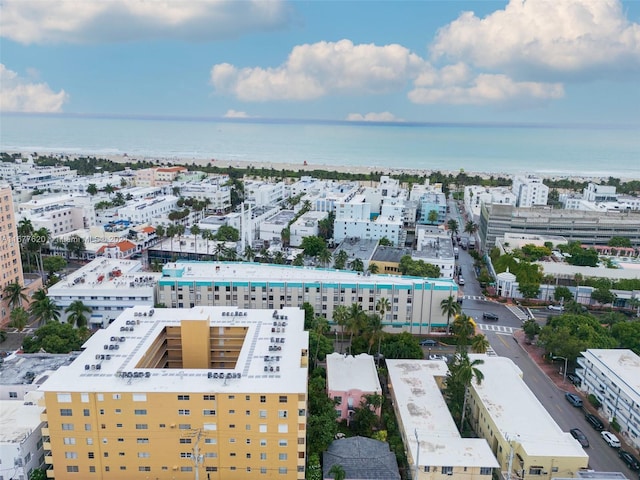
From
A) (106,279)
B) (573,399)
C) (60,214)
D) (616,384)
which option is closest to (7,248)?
(106,279)

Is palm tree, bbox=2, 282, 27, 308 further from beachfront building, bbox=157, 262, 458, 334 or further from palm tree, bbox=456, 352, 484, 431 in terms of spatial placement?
palm tree, bbox=456, 352, 484, 431

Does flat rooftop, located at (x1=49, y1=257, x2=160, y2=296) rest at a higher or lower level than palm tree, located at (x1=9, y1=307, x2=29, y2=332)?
higher

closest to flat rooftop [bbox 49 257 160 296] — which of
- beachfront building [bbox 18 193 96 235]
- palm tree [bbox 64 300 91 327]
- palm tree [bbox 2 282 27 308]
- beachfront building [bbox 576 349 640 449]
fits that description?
palm tree [bbox 2 282 27 308]

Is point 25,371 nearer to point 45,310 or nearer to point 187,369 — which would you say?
point 45,310

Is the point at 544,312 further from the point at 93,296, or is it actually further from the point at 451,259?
the point at 93,296

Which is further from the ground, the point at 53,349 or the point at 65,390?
the point at 65,390

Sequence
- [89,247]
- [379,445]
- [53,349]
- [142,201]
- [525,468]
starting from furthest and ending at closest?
[142,201] < [89,247] < [53,349] < [379,445] < [525,468]

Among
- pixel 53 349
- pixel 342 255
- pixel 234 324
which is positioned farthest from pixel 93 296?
pixel 342 255
